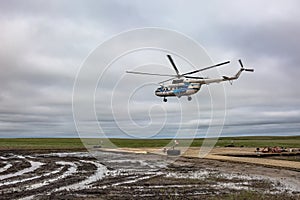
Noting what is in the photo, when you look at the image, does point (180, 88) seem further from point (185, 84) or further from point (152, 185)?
point (152, 185)

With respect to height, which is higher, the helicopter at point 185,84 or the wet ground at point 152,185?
the helicopter at point 185,84

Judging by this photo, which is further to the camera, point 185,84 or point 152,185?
point 185,84

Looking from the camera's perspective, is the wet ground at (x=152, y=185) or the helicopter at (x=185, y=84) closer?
the wet ground at (x=152, y=185)

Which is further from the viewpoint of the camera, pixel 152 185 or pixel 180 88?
pixel 180 88

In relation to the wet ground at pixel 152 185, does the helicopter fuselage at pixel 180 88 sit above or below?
above

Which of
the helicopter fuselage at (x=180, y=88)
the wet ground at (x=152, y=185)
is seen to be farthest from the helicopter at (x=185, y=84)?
the wet ground at (x=152, y=185)

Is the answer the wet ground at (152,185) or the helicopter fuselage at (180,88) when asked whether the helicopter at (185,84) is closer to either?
the helicopter fuselage at (180,88)

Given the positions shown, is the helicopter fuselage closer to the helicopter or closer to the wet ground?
the helicopter

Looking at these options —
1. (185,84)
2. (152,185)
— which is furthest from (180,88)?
(152,185)

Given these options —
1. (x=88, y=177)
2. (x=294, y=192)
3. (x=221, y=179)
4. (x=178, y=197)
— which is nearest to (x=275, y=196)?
(x=294, y=192)

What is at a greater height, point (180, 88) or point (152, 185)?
point (180, 88)

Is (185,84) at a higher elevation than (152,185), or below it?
higher

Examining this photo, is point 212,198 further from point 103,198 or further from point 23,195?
point 23,195

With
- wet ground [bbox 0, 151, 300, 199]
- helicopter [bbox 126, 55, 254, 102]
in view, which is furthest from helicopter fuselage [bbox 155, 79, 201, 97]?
wet ground [bbox 0, 151, 300, 199]
